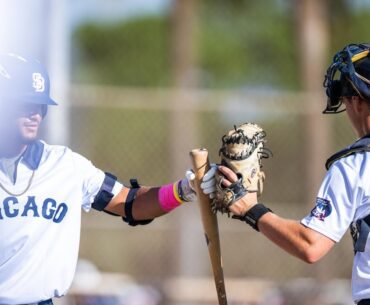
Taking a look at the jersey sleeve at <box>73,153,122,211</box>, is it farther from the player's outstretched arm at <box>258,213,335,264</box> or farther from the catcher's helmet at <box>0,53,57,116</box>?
the player's outstretched arm at <box>258,213,335,264</box>

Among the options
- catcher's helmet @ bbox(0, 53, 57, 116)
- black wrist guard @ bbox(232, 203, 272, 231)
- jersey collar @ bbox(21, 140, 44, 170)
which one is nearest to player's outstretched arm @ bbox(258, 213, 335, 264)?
black wrist guard @ bbox(232, 203, 272, 231)

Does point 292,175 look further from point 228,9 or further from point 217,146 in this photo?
point 228,9

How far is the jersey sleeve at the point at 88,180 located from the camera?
585 cm

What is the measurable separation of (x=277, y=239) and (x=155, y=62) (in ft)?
63.2

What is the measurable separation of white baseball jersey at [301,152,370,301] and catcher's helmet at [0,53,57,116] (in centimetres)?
152

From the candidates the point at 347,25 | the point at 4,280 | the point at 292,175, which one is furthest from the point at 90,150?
the point at 347,25

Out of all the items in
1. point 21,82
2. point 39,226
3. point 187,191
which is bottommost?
point 39,226

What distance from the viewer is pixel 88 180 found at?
19.3ft

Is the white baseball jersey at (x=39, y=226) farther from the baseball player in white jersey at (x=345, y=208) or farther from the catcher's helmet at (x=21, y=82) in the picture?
the baseball player in white jersey at (x=345, y=208)

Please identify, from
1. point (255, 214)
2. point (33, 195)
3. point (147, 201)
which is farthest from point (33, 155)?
point (255, 214)

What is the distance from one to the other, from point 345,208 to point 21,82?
175cm

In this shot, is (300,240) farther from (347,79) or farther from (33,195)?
(33,195)

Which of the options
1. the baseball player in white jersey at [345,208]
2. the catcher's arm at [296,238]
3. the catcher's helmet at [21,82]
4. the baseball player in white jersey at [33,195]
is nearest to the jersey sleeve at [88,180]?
the baseball player in white jersey at [33,195]

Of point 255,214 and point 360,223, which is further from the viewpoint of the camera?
A: point 255,214
